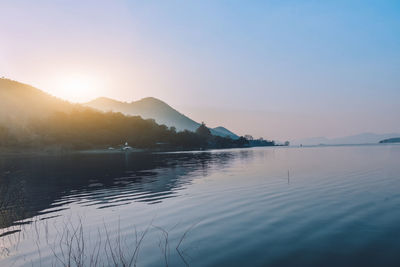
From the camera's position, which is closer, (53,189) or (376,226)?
(376,226)

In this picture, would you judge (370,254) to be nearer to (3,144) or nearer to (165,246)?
(165,246)

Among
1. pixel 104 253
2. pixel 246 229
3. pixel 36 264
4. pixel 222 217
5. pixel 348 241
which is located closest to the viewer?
pixel 36 264

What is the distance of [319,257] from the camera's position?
475 inches

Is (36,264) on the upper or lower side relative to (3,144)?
lower

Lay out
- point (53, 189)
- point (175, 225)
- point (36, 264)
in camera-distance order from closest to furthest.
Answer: point (36, 264) < point (175, 225) < point (53, 189)

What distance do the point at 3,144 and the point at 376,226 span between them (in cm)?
19883

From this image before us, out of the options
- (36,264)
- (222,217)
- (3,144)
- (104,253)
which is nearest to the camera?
(36,264)

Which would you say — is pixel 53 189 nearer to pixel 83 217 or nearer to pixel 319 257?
pixel 83 217

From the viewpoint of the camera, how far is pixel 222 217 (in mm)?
19266

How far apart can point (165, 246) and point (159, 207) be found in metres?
9.28

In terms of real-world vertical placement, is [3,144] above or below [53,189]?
above

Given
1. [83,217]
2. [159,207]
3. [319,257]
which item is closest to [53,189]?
[83,217]

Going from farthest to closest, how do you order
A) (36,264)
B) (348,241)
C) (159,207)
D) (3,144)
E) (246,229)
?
(3,144), (159,207), (246,229), (348,241), (36,264)

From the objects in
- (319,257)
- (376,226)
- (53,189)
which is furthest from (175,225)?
(53,189)
